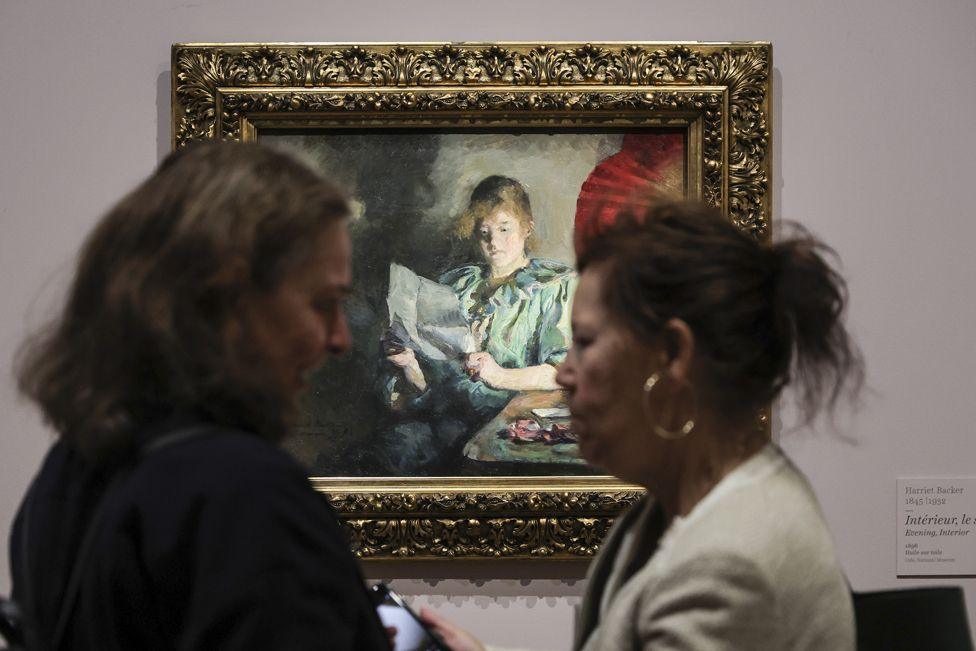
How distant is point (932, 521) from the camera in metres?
2.75

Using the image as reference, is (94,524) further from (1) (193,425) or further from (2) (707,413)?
(2) (707,413)

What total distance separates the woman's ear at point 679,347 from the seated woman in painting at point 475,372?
128 cm

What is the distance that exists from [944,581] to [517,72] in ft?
5.65

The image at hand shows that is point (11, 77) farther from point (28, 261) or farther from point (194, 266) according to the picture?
point (194, 266)

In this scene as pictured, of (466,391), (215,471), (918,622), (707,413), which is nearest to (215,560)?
(215,471)

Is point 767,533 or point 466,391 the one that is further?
point 466,391

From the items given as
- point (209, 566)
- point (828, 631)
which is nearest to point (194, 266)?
point (209, 566)

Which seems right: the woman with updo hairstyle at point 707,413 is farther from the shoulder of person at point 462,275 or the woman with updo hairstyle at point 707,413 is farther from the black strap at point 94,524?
the shoulder of person at point 462,275

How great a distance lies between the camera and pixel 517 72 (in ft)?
8.86

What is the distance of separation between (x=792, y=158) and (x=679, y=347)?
153 centimetres

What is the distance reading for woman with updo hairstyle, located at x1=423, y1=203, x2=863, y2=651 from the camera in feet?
4.11

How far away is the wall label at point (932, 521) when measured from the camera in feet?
9.00

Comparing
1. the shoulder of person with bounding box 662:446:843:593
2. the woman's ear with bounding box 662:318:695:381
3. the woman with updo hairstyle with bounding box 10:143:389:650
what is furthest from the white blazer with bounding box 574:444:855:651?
the woman with updo hairstyle with bounding box 10:143:389:650

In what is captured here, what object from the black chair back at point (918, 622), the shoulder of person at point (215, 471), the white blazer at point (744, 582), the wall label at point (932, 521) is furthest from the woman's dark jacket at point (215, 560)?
the wall label at point (932, 521)
